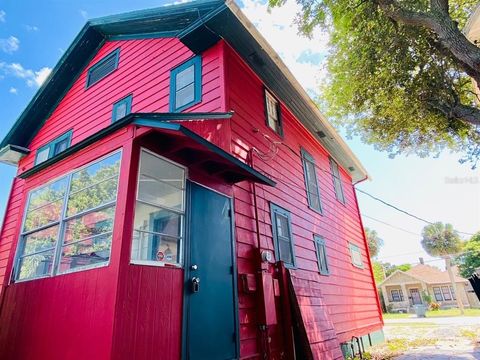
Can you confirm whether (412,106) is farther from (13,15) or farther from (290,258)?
(13,15)

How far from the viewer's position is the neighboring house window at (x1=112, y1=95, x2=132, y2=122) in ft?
23.1

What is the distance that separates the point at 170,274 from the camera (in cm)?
344

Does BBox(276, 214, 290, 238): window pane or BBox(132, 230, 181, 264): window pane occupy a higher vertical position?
BBox(276, 214, 290, 238): window pane

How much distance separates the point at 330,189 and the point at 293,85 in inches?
159

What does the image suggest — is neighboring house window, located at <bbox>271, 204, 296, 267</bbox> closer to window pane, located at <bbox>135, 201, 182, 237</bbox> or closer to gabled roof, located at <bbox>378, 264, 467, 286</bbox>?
window pane, located at <bbox>135, 201, 182, 237</bbox>

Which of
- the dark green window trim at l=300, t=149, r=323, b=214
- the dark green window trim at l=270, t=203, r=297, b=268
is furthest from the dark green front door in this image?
the dark green window trim at l=300, t=149, r=323, b=214

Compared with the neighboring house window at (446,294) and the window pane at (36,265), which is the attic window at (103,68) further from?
the neighboring house window at (446,294)

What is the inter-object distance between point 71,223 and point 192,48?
4055mm

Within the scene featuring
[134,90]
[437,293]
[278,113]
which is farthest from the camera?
[437,293]

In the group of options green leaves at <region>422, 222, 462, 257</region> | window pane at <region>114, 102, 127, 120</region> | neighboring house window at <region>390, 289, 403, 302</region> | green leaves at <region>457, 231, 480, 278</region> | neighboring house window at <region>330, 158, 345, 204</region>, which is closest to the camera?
window pane at <region>114, 102, 127, 120</region>

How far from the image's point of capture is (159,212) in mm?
3732

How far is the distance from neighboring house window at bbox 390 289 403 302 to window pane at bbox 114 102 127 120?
128ft

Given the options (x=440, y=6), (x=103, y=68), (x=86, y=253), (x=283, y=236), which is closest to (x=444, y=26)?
(x=440, y=6)

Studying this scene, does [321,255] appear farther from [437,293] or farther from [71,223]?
[437,293]
